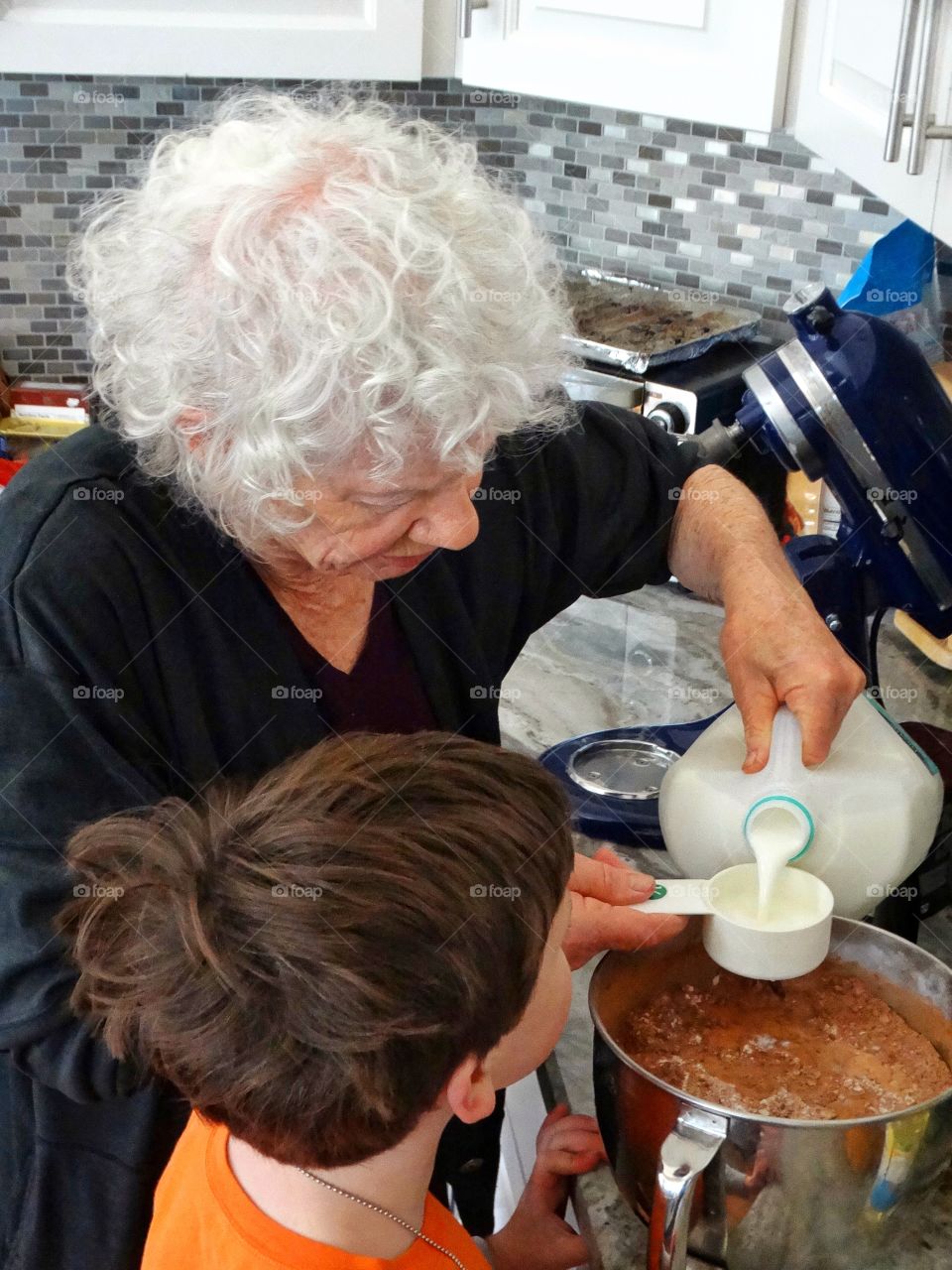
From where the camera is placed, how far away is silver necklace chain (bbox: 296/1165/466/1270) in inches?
28.3

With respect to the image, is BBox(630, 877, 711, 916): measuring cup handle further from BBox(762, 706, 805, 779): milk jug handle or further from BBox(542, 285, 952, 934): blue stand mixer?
BBox(542, 285, 952, 934): blue stand mixer

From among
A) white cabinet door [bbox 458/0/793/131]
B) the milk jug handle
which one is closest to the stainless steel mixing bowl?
the milk jug handle

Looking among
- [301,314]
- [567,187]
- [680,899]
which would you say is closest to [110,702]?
[301,314]

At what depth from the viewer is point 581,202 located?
2047 millimetres

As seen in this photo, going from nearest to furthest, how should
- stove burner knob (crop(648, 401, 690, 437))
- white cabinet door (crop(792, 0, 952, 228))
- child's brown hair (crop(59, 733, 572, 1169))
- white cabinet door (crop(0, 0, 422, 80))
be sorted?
child's brown hair (crop(59, 733, 572, 1169))
white cabinet door (crop(792, 0, 952, 228))
white cabinet door (crop(0, 0, 422, 80))
stove burner knob (crop(648, 401, 690, 437))

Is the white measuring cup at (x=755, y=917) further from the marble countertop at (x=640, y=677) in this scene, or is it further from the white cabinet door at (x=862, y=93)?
the white cabinet door at (x=862, y=93)

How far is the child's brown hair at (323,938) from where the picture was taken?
2.11 ft

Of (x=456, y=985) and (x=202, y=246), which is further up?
(x=202, y=246)

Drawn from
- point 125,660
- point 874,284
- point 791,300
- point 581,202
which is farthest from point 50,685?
point 581,202

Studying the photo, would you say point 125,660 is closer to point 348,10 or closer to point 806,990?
point 806,990

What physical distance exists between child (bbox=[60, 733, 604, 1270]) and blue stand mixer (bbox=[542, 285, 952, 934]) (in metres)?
0.49

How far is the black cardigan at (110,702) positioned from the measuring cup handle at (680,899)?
8.9 inches

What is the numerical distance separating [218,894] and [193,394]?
0.32m

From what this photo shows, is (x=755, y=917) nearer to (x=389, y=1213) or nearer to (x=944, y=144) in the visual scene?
(x=389, y=1213)
